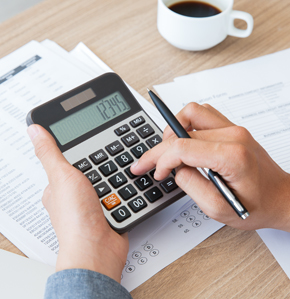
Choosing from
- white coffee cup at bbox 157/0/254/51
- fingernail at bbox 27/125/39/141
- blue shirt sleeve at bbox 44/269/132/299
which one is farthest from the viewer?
white coffee cup at bbox 157/0/254/51

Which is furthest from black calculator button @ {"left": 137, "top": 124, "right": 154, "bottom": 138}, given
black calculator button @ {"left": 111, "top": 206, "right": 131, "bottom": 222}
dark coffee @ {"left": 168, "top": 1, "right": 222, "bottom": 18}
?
dark coffee @ {"left": 168, "top": 1, "right": 222, "bottom": 18}

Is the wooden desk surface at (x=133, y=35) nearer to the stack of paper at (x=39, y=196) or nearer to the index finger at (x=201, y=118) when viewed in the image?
the stack of paper at (x=39, y=196)

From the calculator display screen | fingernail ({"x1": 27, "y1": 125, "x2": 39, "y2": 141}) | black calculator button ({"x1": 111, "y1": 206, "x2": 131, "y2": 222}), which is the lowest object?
black calculator button ({"x1": 111, "y1": 206, "x2": 131, "y2": 222})

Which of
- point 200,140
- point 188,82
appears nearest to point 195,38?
point 188,82

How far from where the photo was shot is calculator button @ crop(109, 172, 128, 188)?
0.46 m

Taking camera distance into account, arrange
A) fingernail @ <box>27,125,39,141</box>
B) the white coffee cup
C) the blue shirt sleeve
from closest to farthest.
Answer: the blue shirt sleeve
fingernail @ <box>27,125,39,141</box>
the white coffee cup

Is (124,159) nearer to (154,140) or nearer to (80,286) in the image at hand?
(154,140)

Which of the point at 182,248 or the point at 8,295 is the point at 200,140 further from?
the point at 8,295

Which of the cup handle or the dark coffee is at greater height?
the dark coffee

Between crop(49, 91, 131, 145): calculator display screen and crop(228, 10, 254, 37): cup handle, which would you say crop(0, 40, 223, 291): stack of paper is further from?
crop(228, 10, 254, 37): cup handle

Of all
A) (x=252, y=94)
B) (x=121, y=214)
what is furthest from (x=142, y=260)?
(x=252, y=94)

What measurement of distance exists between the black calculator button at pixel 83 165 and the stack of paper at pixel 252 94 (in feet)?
0.59

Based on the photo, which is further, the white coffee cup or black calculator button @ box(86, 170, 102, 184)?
the white coffee cup

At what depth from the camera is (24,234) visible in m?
0.45
